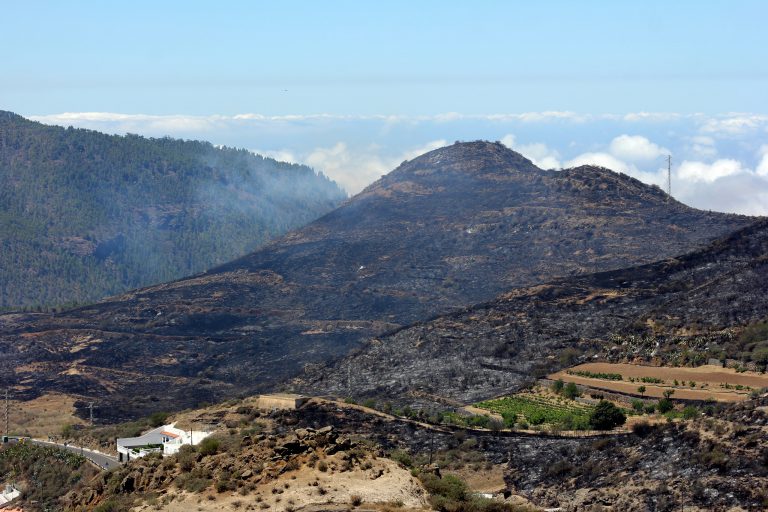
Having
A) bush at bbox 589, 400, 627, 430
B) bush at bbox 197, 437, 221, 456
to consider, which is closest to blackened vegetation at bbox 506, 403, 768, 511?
bush at bbox 589, 400, 627, 430

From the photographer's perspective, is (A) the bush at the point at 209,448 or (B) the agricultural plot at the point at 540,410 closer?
(A) the bush at the point at 209,448

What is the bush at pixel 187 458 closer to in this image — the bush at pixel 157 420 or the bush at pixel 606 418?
the bush at pixel 606 418

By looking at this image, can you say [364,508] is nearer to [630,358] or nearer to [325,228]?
[630,358]

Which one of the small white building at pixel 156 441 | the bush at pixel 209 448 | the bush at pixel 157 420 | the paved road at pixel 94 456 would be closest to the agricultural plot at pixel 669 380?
the small white building at pixel 156 441

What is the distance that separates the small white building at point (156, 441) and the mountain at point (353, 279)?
2523 cm

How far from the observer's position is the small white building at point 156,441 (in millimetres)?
60219

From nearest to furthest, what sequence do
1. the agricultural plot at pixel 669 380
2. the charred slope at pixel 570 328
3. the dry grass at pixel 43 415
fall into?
1. the agricultural plot at pixel 669 380
2. the charred slope at pixel 570 328
3. the dry grass at pixel 43 415

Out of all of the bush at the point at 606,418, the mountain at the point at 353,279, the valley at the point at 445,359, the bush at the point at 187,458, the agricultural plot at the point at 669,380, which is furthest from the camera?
the mountain at the point at 353,279

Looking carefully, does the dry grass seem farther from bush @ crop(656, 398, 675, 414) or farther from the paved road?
bush @ crop(656, 398, 675, 414)

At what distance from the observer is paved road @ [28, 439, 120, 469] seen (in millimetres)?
61819

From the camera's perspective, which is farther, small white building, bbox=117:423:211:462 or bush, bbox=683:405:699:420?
small white building, bbox=117:423:211:462

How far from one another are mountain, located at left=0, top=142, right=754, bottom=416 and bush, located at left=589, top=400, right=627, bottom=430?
140ft

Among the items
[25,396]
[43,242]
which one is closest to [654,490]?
[25,396]

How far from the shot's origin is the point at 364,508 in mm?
34062
